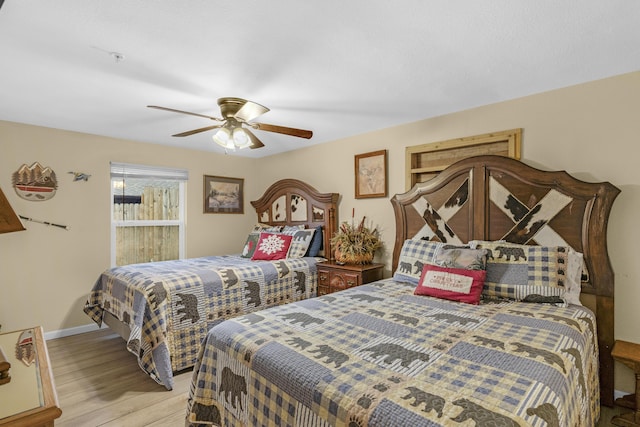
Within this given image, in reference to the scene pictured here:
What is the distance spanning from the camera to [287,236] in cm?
392

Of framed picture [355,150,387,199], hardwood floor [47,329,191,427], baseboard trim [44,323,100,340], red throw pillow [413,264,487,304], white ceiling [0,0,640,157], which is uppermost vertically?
white ceiling [0,0,640,157]

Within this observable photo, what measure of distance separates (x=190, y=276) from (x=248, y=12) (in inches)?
85.8

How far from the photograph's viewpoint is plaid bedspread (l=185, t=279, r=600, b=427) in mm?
1053

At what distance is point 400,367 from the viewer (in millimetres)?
1287

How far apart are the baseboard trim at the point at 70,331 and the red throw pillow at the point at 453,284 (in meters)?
3.64

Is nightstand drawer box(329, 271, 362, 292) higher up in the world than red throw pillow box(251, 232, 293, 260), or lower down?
lower down

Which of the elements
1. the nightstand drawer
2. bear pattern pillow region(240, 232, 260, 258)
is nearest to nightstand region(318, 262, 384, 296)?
the nightstand drawer

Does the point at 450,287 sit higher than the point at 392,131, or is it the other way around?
the point at 392,131

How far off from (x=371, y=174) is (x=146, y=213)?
2957 mm

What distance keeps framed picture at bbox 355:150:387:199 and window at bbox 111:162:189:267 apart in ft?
7.90

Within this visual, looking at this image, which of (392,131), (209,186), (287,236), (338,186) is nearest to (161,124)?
(209,186)

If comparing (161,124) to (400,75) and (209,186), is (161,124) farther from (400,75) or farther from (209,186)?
(400,75)

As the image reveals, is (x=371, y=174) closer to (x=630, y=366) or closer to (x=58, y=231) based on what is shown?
(x=630, y=366)

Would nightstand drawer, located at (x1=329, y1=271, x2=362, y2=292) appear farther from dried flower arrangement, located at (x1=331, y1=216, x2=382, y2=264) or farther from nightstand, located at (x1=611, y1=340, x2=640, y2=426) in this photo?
nightstand, located at (x1=611, y1=340, x2=640, y2=426)
